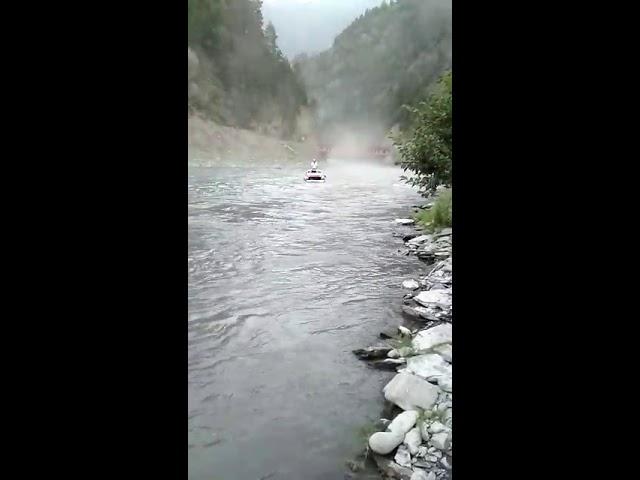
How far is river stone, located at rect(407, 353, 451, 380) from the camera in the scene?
2.27 meters

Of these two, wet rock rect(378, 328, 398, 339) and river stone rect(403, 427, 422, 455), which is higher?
wet rock rect(378, 328, 398, 339)

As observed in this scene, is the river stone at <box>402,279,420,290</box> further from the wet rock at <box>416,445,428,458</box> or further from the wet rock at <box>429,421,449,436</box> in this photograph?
the wet rock at <box>416,445,428,458</box>

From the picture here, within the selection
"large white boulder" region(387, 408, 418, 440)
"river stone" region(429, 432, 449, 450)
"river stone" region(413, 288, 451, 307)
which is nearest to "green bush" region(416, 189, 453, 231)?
"river stone" region(413, 288, 451, 307)

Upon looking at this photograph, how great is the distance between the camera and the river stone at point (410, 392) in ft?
6.75

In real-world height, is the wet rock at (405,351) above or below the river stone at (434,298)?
below

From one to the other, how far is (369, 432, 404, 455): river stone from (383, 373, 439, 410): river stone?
0.75 ft

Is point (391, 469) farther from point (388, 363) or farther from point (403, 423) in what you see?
point (388, 363)

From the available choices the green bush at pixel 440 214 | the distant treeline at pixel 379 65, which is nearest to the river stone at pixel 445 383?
the green bush at pixel 440 214

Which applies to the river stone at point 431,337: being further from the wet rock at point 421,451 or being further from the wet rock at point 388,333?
the wet rock at point 421,451

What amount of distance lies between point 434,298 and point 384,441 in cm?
153

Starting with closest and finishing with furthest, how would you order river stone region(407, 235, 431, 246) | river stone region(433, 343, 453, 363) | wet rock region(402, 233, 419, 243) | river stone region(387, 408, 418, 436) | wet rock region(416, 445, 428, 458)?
wet rock region(416, 445, 428, 458), river stone region(387, 408, 418, 436), river stone region(433, 343, 453, 363), river stone region(407, 235, 431, 246), wet rock region(402, 233, 419, 243)

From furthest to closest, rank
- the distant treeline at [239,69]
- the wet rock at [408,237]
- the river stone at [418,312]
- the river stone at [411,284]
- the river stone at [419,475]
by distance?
the distant treeline at [239,69] → the wet rock at [408,237] → the river stone at [411,284] → the river stone at [418,312] → the river stone at [419,475]

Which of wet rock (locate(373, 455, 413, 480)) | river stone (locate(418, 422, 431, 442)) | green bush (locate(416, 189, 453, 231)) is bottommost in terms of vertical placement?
wet rock (locate(373, 455, 413, 480))
